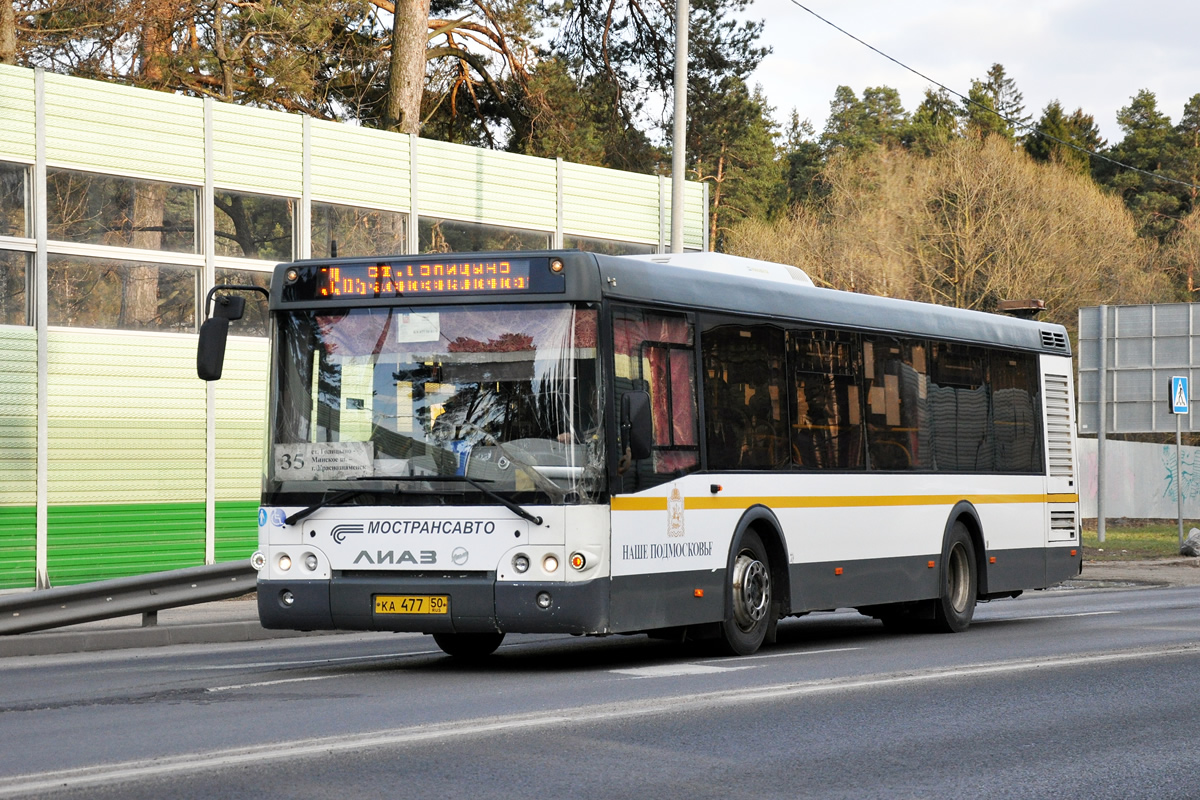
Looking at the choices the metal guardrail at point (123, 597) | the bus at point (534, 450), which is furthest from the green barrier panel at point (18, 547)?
the bus at point (534, 450)

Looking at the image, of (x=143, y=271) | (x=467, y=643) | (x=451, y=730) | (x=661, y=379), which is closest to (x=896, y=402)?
(x=661, y=379)

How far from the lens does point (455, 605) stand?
10836mm

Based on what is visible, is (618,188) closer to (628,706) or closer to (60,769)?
(628,706)

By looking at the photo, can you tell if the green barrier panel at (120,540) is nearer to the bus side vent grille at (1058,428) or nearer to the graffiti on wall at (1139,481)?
the bus side vent grille at (1058,428)

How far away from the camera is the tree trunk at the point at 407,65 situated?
27.0m

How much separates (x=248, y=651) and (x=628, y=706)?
5.57 m

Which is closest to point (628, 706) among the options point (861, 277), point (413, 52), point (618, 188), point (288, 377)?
point (288, 377)

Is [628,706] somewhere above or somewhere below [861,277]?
below

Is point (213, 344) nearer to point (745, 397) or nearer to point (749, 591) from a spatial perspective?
point (745, 397)

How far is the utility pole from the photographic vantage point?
22188 mm

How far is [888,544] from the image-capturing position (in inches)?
569

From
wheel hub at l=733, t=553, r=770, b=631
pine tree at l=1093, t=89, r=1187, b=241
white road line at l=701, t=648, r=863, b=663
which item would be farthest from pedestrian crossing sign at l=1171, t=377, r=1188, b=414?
pine tree at l=1093, t=89, r=1187, b=241

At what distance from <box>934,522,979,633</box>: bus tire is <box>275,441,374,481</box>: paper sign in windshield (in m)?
6.42

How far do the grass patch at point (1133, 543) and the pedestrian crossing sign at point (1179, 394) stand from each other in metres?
2.63
